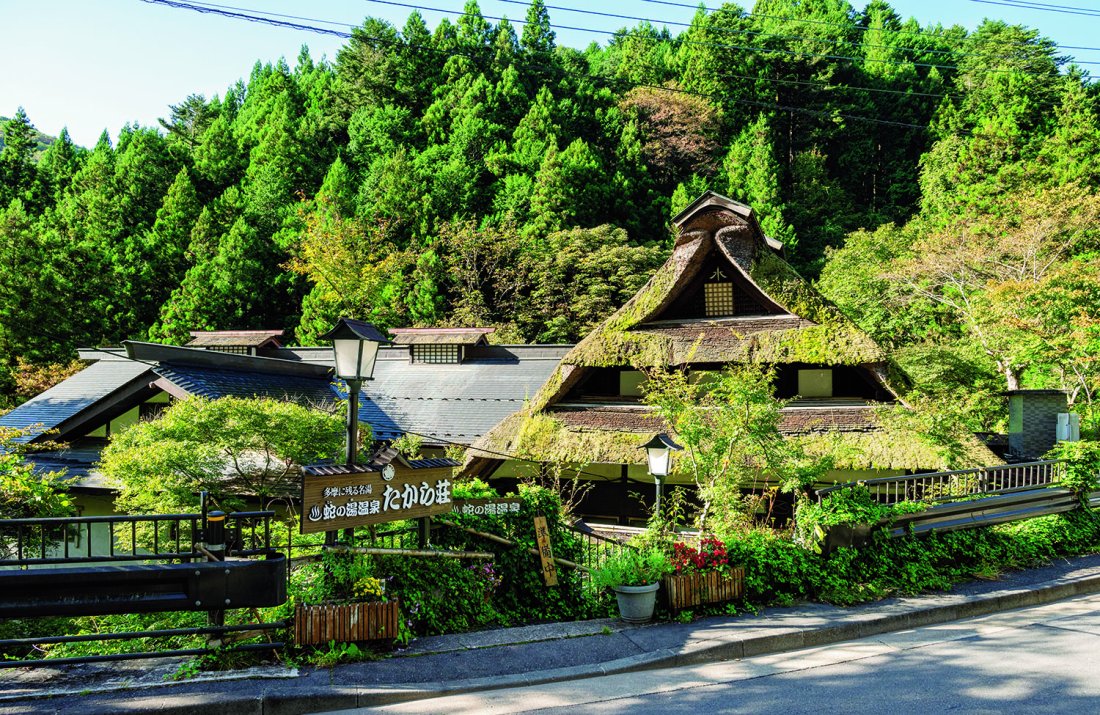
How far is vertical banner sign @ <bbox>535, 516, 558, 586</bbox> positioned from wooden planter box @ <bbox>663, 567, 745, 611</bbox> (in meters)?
1.32

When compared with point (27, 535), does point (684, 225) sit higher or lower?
higher

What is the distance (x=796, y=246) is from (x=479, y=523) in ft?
123

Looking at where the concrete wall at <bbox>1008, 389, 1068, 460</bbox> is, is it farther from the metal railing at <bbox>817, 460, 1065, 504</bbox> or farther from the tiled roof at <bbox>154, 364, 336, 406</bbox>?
the tiled roof at <bbox>154, 364, 336, 406</bbox>

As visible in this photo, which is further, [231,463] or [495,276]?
[495,276]

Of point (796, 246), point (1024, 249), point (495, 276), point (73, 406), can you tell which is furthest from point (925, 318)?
point (73, 406)

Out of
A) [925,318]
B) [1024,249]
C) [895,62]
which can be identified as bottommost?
Answer: [925,318]

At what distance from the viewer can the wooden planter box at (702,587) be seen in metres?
8.09

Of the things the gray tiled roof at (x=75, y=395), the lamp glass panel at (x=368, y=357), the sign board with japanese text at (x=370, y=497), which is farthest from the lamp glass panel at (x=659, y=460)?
the gray tiled roof at (x=75, y=395)

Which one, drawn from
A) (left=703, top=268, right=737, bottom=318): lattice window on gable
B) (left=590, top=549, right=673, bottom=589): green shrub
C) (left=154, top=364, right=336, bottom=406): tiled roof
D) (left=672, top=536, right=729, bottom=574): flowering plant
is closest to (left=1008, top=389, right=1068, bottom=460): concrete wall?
(left=703, top=268, right=737, bottom=318): lattice window on gable

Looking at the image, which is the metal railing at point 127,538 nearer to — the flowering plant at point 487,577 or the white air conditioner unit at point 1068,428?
the flowering plant at point 487,577

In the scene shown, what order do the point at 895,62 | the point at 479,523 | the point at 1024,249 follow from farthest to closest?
the point at 895,62, the point at 1024,249, the point at 479,523

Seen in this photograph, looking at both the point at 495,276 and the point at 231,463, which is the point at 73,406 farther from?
the point at 495,276

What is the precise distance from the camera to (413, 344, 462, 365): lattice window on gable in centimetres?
2408

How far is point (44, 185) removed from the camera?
49.5 m
